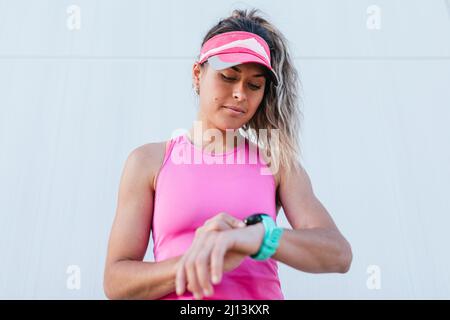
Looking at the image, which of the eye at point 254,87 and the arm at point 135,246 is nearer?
the arm at point 135,246

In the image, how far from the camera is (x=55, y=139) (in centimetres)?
206

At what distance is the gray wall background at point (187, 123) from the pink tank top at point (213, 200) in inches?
29.2

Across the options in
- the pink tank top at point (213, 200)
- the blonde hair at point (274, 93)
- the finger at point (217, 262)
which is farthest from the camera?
the blonde hair at point (274, 93)

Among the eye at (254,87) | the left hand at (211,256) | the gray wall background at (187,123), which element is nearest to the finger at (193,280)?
the left hand at (211,256)

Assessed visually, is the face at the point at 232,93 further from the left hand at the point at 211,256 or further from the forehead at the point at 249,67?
the left hand at the point at 211,256

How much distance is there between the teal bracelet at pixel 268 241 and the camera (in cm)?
87

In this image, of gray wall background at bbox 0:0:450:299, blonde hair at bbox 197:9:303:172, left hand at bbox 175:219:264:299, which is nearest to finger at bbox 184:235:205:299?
left hand at bbox 175:219:264:299

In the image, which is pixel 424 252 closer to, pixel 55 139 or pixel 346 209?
pixel 346 209

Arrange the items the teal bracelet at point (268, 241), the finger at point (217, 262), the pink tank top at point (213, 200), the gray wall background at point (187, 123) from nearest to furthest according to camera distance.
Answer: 1. the finger at point (217, 262)
2. the teal bracelet at point (268, 241)
3. the pink tank top at point (213, 200)
4. the gray wall background at point (187, 123)

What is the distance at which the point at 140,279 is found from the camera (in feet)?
3.12

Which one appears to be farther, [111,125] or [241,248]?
[111,125]

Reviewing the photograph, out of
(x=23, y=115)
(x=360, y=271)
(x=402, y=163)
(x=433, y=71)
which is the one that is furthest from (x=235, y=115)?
(x=433, y=71)

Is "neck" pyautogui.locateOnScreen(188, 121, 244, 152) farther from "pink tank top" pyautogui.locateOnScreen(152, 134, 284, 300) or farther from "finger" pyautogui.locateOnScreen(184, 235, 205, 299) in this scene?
"finger" pyautogui.locateOnScreen(184, 235, 205, 299)

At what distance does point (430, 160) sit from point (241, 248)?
1.37 meters
